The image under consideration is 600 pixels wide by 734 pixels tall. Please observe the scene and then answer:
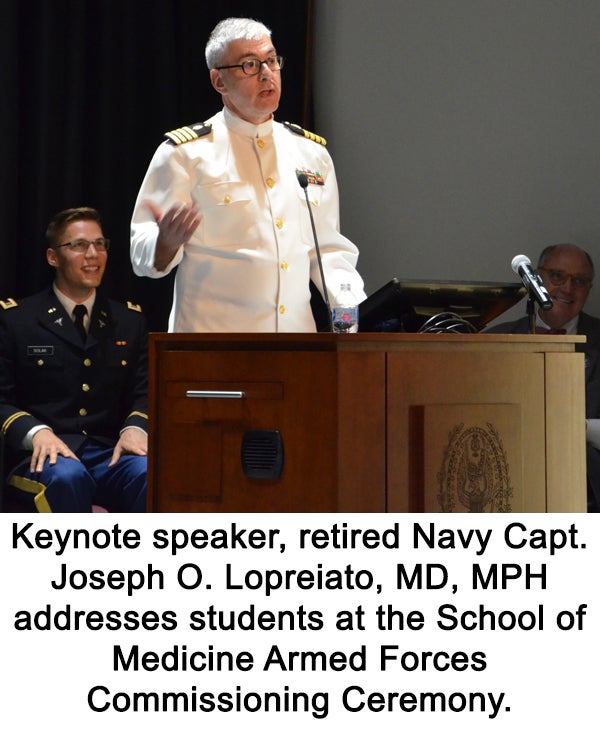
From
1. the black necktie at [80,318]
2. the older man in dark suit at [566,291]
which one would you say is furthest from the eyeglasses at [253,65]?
the older man in dark suit at [566,291]

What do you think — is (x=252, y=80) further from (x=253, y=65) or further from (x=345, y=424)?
(x=345, y=424)

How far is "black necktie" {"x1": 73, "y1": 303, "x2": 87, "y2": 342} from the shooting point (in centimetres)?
294

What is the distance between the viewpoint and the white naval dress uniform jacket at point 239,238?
2.22 meters

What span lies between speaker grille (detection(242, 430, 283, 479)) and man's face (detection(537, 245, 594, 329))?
7.13 ft

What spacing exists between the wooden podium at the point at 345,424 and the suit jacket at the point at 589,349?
1652 mm

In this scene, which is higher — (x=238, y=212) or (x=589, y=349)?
(x=238, y=212)

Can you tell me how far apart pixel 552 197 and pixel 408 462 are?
2343 mm

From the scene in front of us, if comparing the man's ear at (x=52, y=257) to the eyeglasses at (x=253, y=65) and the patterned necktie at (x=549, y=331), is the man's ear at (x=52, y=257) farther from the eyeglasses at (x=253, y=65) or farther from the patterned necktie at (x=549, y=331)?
the patterned necktie at (x=549, y=331)

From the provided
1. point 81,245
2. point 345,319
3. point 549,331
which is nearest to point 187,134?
point 345,319

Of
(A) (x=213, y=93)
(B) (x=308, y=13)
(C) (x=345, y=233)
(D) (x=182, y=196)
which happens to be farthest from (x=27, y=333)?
(B) (x=308, y=13)

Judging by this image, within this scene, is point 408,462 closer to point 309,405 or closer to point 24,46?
point 309,405

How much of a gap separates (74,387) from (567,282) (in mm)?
1801

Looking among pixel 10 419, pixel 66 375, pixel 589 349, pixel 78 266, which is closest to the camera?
pixel 10 419

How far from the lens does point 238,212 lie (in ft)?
7.32
